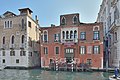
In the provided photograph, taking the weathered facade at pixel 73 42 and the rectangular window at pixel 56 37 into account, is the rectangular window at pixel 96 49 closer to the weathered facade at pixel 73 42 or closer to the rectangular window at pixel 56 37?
the weathered facade at pixel 73 42

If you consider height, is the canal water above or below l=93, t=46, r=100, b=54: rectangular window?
below

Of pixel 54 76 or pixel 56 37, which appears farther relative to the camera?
pixel 56 37

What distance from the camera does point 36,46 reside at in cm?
3200

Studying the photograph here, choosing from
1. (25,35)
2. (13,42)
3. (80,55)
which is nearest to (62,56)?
(80,55)

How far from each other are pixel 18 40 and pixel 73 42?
974 centimetres

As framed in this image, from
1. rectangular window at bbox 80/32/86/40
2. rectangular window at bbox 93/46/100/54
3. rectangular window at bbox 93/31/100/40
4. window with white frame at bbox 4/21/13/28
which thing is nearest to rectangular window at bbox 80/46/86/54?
rectangular window at bbox 80/32/86/40

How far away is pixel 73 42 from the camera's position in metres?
25.7

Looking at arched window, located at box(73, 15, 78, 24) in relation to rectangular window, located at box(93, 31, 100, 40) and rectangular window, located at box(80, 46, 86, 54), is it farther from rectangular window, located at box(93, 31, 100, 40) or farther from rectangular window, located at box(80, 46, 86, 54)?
rectangular window, located at box(80, 46, 86, 54)

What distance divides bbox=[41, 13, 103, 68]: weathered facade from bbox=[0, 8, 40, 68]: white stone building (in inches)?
112

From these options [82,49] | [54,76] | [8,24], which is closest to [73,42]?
[82,49]

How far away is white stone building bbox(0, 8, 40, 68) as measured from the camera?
2856 centimetres

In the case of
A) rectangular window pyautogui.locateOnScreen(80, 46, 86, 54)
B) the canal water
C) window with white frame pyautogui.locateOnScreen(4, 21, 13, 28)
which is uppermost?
window with white frame pyautogui.locateOnScreen(4, 21, 13, 28)

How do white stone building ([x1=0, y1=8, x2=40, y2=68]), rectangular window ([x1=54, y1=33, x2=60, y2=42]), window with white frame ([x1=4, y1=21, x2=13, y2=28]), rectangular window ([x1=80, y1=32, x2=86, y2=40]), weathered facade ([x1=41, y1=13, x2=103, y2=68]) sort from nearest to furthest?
weathered facade ([x1=41, y1=13, x2=103, y2=68]) < rectangular window ([x1=80, y1=32, x2=86, y2=40]) < rectangular window ([x1=54, y1=33, x2=60, y2=42]) < white stone building ([x1=0, y1=8, x2=40, y2=68]) < window with white frame ([x1=4, y1=21, x2=13, y2=28])

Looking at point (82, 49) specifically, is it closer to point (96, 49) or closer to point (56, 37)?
point (96, 49)
